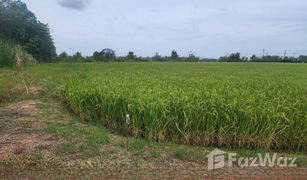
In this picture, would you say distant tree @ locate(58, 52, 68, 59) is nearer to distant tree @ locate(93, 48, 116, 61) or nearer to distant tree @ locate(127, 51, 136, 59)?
distant tree @ locate(93, 48, 116, 61)

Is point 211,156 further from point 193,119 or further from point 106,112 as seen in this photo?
point 106,112

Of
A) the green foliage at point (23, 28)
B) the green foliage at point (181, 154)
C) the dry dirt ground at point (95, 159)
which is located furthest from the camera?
the green foliage at point (23, 28)

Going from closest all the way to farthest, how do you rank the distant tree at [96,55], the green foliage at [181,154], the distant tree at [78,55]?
the green foliage at [181,154] → the distant tree at [78,55] → the distant tree at [96,55]

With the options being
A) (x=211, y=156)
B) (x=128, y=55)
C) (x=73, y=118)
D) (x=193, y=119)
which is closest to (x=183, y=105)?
(x=193, y=119)

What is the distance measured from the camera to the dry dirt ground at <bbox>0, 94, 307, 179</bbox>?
4648mm

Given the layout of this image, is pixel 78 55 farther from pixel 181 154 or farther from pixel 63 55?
pixel 181 154

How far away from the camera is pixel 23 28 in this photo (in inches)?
1163

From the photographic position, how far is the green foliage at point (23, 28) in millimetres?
28969

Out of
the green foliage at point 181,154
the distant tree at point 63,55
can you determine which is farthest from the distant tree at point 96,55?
the green foliage at point 181,154

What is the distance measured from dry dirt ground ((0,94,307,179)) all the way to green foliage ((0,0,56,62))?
80.3ft

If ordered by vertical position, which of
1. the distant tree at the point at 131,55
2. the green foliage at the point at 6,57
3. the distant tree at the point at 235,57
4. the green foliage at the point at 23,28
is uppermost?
the green foliage at the point at 23,28

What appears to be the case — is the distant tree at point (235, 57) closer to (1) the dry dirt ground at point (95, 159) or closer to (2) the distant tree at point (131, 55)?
(2) the distant tree at point (131, 55)

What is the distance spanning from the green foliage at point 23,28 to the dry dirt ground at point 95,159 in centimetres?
2448

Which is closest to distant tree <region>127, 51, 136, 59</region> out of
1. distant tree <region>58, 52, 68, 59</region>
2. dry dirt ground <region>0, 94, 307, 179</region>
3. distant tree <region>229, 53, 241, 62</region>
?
distant tree <region>58, 52, 68, 59</region>
